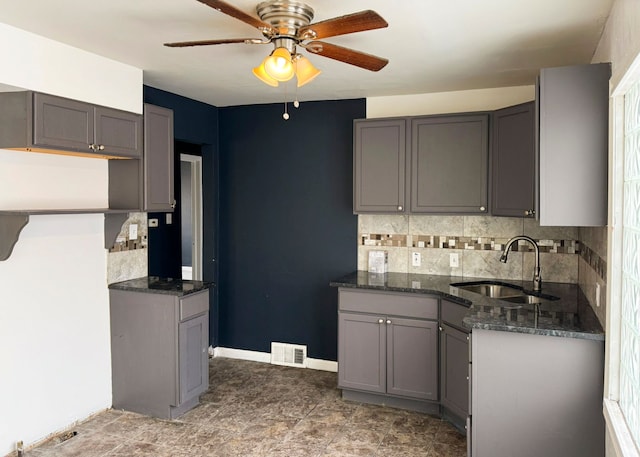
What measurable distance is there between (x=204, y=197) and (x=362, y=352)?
219 centimetres

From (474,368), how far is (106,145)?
251cm

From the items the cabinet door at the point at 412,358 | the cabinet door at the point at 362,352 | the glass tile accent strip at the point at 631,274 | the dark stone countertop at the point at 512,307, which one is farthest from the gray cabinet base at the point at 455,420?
the glass tile accent strip at the point at 631,274

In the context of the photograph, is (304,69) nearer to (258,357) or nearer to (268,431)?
(268,431)

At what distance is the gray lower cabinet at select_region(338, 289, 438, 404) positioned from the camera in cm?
359

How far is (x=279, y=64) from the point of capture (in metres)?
2.33

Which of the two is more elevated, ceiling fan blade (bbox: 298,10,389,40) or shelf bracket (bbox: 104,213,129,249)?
ceiling fan blade (bbox: 298,10,389,40)

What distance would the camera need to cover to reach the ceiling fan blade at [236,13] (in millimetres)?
1865

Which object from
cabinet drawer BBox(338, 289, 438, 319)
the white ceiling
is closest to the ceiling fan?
the white ceiling

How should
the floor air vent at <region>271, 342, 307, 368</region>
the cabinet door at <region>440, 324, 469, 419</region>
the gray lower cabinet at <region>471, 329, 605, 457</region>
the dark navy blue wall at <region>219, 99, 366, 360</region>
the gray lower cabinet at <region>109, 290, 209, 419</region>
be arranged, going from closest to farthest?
the gray lower cabinet at <region>471, 329, 605, 457</region> → the cabinet door at <region>440, 324, 469, 419</region> → the gray lower cabinet at <region>109, 290, 209, 419</region> → the dark navy blue wall at <region>219, 99, 366, 360</region> → the floor air vent at <region>271, 342, 307, 368</region>

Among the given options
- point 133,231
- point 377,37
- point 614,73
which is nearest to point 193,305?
point 133,231

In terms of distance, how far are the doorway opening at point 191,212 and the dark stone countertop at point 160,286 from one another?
1.12 m

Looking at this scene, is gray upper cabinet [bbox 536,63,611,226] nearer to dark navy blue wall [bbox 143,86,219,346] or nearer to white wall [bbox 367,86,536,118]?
white wall [bbox 367,86,536,118]

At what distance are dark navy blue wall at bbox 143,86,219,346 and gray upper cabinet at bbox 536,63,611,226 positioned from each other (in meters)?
2.96

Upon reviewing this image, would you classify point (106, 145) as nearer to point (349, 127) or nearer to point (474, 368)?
point (349, 127)
